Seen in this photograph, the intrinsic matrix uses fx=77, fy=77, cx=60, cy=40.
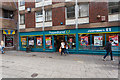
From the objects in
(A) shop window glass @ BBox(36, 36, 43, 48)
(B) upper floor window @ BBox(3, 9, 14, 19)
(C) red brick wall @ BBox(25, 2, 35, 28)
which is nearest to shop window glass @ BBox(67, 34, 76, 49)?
(A) shop window glass @ BBox(36, 36, 43, 48)

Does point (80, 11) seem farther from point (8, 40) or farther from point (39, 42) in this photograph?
point (8, 40)

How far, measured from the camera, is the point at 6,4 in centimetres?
1145

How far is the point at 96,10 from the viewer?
29.1 ft

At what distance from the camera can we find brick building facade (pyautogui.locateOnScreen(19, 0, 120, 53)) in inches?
336

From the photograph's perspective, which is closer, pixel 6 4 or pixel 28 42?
pixel 6 4

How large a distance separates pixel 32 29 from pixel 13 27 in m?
3.64

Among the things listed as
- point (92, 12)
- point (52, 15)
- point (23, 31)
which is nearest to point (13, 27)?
point (23, 31)

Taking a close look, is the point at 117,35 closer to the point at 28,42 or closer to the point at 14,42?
the point at 28,42

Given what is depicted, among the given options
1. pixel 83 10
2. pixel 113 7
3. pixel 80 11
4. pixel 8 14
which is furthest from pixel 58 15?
pixel 8 14

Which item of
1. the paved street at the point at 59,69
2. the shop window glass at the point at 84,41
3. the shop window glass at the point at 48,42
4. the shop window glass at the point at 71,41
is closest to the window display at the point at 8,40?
the shop window glass at the point at 48,42

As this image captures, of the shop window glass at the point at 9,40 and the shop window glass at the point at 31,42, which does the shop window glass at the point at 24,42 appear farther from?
the shop window glass at the point at 9,40

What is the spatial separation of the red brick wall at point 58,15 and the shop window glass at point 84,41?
323 cm

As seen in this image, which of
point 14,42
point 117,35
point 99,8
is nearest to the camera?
point 117,35

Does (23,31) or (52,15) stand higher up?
(52,15)
